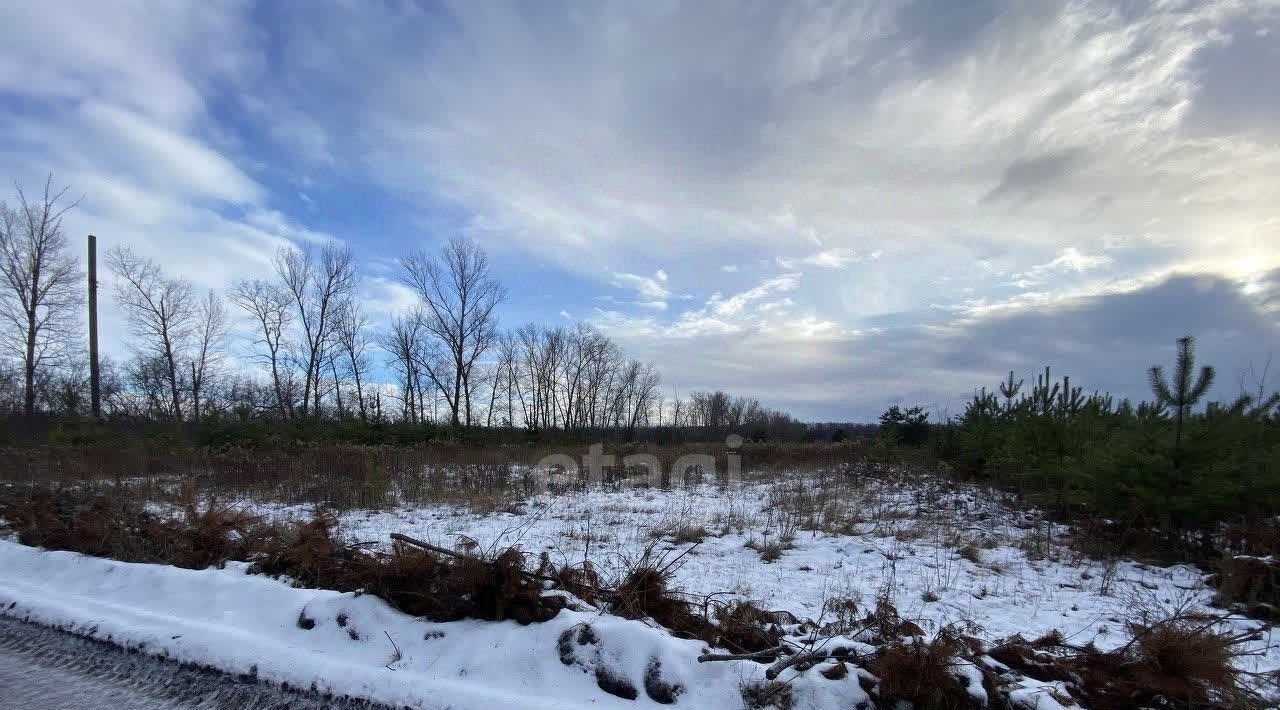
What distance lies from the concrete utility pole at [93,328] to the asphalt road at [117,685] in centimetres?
2509

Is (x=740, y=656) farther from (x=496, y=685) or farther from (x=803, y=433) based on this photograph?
(x=803, y=433)

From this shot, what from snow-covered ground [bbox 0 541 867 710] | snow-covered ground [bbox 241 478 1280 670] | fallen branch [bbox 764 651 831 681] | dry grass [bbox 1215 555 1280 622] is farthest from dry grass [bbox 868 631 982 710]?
dry grass [bbox 1215 555 1280 622]

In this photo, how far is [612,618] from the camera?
135 inches

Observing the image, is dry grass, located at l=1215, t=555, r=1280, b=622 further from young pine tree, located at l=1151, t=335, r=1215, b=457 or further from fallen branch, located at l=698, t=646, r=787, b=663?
fallen branch, located at l=698, t=646, r=787, b=663

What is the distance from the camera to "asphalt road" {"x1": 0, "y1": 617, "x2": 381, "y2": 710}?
2.94 m

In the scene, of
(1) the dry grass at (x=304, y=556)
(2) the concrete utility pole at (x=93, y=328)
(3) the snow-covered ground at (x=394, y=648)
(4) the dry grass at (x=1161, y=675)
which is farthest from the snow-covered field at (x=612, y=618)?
(2) the concrete utility pole at (x=93, y=328)

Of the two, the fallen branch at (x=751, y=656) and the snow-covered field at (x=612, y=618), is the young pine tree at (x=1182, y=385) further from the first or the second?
the fallen branch at (x=751, y=656)

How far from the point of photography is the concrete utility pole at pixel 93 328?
74.8ft

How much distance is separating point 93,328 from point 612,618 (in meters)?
31.3

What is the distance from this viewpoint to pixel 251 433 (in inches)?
716

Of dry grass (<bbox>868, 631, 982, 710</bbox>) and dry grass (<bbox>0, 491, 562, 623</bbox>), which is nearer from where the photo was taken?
dry grass (<bbox>868, 631, 982, 710</bbox>)

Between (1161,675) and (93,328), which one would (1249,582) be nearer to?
(1161,675)

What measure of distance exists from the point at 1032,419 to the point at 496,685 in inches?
428

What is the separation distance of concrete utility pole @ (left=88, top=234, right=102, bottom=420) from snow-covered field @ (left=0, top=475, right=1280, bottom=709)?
2005 cm
